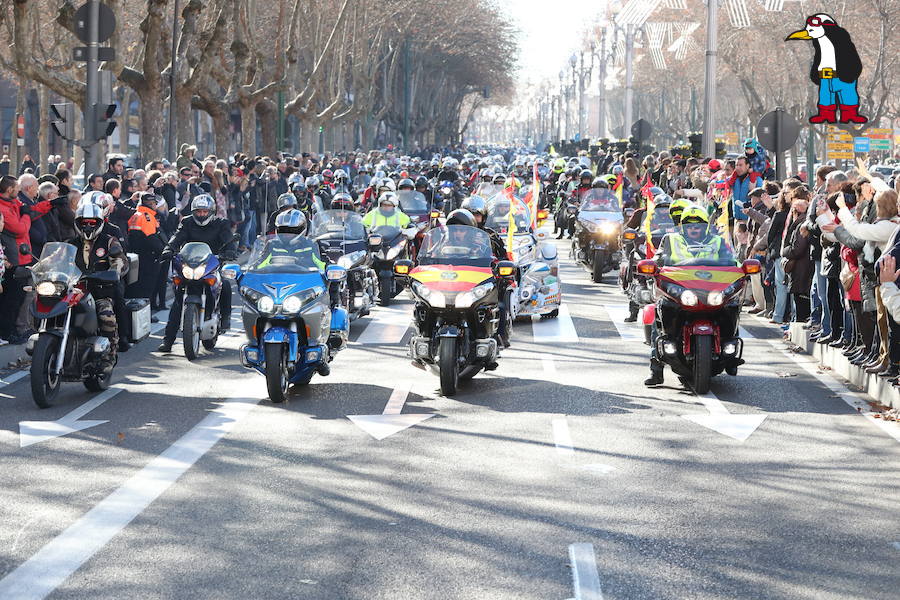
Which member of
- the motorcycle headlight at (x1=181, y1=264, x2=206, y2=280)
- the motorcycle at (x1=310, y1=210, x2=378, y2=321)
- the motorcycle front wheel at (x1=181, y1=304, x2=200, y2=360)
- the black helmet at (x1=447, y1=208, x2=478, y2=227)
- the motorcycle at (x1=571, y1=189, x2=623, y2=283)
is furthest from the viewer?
the motorcycle at (x1=571, y1=189, x2=623, y2=283)

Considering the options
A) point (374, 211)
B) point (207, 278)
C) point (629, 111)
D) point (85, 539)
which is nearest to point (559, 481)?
point (85, 539)

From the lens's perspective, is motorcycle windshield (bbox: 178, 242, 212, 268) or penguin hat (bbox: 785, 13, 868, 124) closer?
motorcycle windshield (bbox: 178, 242, 212, 268)

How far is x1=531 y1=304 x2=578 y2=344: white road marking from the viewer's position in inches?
662

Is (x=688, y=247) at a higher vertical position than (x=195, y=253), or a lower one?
higher

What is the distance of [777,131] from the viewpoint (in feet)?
77.2

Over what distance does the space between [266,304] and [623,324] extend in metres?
7.05

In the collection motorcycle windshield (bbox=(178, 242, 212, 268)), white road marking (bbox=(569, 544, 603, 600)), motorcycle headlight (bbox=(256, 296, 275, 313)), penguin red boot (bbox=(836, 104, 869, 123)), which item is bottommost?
white road marking (bbox=(569, 544, 603, 600))

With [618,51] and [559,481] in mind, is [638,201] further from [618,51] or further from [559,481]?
[618,51]

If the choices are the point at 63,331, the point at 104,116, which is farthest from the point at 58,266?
the point at 104,116

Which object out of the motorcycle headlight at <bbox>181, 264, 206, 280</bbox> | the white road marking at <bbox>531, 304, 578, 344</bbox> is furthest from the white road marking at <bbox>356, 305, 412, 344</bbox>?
the motorcycle headlight at <bbox>181, 264, 206, 280</bbox>

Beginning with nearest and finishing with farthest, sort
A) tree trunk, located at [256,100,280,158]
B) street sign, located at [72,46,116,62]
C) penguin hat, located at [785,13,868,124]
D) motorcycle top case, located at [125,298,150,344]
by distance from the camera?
1. motorcycle top case, located at [125,298,150,344]
2. street sign, located at [72,46,116,62]
3. penguin hat, located at [785,13,868,124]
4. tree trunk, located at [256,100,280,158]

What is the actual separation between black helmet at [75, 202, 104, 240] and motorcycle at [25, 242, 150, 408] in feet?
1.42

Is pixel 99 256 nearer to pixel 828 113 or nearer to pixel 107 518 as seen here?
pixel 107 518

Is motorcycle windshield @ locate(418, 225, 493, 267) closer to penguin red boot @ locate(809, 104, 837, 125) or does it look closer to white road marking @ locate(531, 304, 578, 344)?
white road marking @ locate(531, 304, 578, 344)
